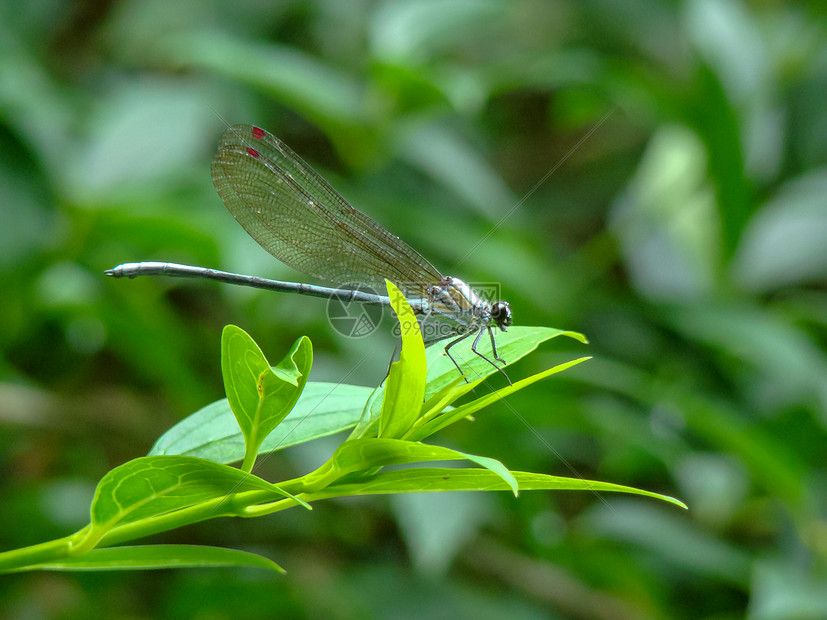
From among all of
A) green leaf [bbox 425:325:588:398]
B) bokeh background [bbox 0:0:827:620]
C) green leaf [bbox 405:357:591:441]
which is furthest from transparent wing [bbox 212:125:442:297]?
green leaf [bbox 405:357:591:441]

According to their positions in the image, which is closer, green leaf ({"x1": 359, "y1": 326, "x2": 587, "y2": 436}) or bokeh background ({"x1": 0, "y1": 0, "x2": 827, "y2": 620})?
green leaf ({"x1": 359, "y1": 326, "x2": 587, "y2": 436})

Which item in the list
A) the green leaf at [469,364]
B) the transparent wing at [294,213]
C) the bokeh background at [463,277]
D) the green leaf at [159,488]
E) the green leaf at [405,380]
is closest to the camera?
the green leaf at [159,488]

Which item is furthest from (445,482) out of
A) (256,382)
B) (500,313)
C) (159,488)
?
(500,313)

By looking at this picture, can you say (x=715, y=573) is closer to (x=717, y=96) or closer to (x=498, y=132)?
(x=717, y=96)

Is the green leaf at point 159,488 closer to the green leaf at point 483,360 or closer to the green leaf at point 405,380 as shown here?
the green leaf at point 405,380

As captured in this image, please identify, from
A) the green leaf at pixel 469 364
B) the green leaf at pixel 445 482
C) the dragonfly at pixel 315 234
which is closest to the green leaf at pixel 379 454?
the green leaf at pixel 445 482

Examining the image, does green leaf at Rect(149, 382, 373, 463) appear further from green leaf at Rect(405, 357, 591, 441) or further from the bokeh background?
the bokeh background

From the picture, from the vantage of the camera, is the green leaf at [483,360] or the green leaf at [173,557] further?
the green leaf at [483,360]
